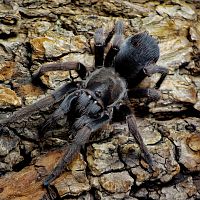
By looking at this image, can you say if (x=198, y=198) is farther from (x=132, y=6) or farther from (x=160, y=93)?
(x=132, y=6)

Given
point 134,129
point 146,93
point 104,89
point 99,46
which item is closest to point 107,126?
point 134,129

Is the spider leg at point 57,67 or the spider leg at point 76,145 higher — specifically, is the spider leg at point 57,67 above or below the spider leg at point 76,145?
above

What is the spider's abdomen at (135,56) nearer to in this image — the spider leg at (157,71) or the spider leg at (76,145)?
the spider leg at (157,71)

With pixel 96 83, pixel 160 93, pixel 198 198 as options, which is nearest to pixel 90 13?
pixel 96 83

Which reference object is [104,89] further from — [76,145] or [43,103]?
[76,145]

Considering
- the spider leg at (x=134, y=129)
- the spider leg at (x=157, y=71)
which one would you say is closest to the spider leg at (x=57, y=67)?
the spider leg at (x=134, y=129)

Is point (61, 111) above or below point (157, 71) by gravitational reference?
below
